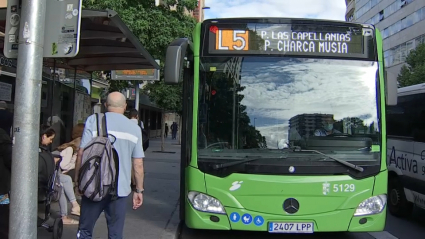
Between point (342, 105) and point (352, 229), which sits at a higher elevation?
point (342, 105)

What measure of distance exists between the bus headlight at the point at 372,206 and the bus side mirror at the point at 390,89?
1252 mm

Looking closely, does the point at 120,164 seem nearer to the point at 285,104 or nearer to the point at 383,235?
the point at 285,104

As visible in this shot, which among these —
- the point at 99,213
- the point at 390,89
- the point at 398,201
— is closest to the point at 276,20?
the point at 390,89

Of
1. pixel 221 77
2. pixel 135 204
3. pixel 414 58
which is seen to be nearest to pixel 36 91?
pixel 135 204

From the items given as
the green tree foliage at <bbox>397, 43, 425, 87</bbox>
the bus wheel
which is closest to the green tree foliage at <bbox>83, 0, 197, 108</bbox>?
the bus wheel

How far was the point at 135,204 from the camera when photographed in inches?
156

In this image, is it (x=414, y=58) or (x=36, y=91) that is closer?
(x=36, y=91)

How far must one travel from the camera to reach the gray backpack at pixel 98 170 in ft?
11.5

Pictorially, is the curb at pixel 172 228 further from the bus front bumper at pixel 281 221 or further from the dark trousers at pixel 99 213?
the dark trousers at pixel 99 213

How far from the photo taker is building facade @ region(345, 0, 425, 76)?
1607 inches

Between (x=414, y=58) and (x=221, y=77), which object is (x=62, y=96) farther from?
(x=414, y=58)

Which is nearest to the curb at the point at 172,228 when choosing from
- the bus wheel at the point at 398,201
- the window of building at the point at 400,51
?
the bus wheel at the point at 398,201

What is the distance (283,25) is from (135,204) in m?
2.92

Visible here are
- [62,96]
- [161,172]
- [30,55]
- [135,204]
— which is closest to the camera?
[30,55]
